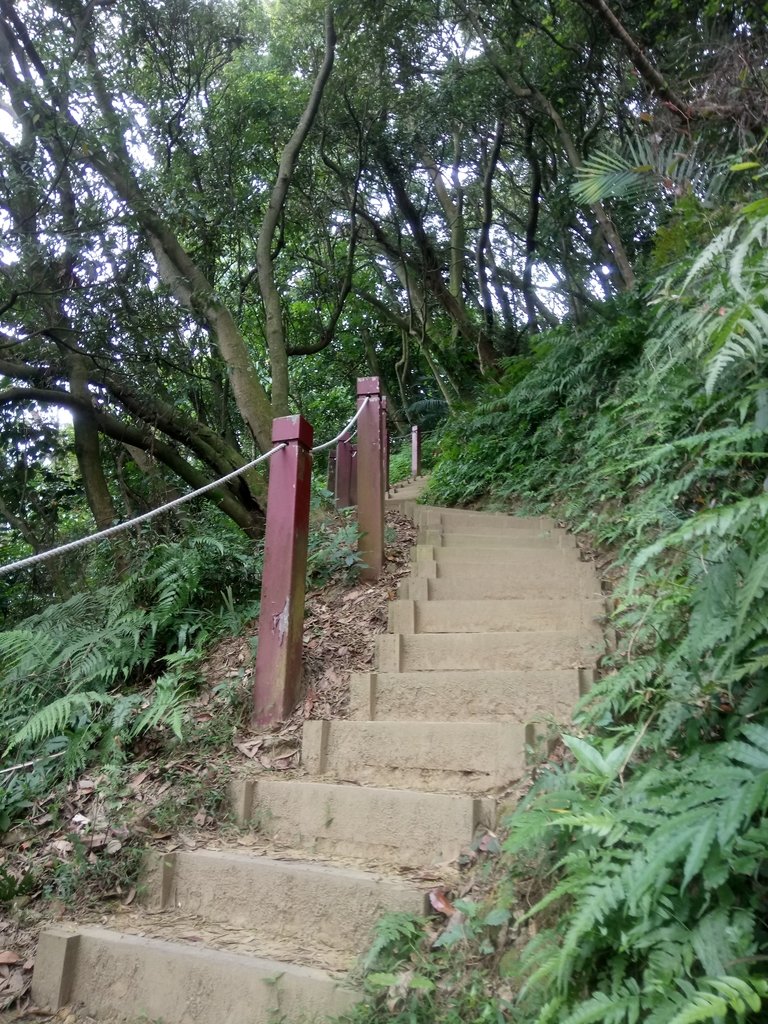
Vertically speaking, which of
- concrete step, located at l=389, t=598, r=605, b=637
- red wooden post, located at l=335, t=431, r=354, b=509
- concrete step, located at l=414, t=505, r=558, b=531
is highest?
red wooden post, located at l=335, t=431, r=354, b=509

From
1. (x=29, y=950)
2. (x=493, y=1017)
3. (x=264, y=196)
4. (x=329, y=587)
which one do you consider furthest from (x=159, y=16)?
(x=493, y=1017)

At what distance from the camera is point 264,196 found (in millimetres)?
9367

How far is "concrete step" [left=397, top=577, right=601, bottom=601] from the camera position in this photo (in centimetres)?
476

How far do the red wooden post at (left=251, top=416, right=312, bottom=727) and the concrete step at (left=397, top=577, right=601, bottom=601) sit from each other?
1.06 meters

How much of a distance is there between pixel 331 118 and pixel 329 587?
9333 mm

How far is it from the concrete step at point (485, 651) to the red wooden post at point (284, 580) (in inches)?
21.7

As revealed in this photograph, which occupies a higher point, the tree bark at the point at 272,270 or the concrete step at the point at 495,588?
the tree bark at the point at 272,270

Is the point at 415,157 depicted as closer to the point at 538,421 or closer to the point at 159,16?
the point at 159,16

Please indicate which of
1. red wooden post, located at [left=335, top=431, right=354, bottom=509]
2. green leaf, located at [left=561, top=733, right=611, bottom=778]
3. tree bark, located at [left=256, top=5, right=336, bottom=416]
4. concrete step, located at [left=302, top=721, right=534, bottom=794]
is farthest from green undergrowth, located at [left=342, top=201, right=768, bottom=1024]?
red wooden post, located at [left=335, top=431, right=354, bottom=509]

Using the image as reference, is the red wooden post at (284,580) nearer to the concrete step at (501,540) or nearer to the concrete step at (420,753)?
the concrete step at (420,753)

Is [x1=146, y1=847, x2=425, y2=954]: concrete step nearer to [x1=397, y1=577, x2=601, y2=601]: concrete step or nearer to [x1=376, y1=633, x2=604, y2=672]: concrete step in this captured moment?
[x1=376, y1=633, x2=604, y2=672]: concrete step

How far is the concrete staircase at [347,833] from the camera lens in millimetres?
2439

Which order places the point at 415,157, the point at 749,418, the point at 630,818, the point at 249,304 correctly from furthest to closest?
the point at 415,157 → the point at 249,304 → the point at 749,418 → the point at 630,818

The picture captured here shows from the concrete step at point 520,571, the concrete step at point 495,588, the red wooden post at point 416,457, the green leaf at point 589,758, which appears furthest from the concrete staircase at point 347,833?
the red wooden post at point 416,457
